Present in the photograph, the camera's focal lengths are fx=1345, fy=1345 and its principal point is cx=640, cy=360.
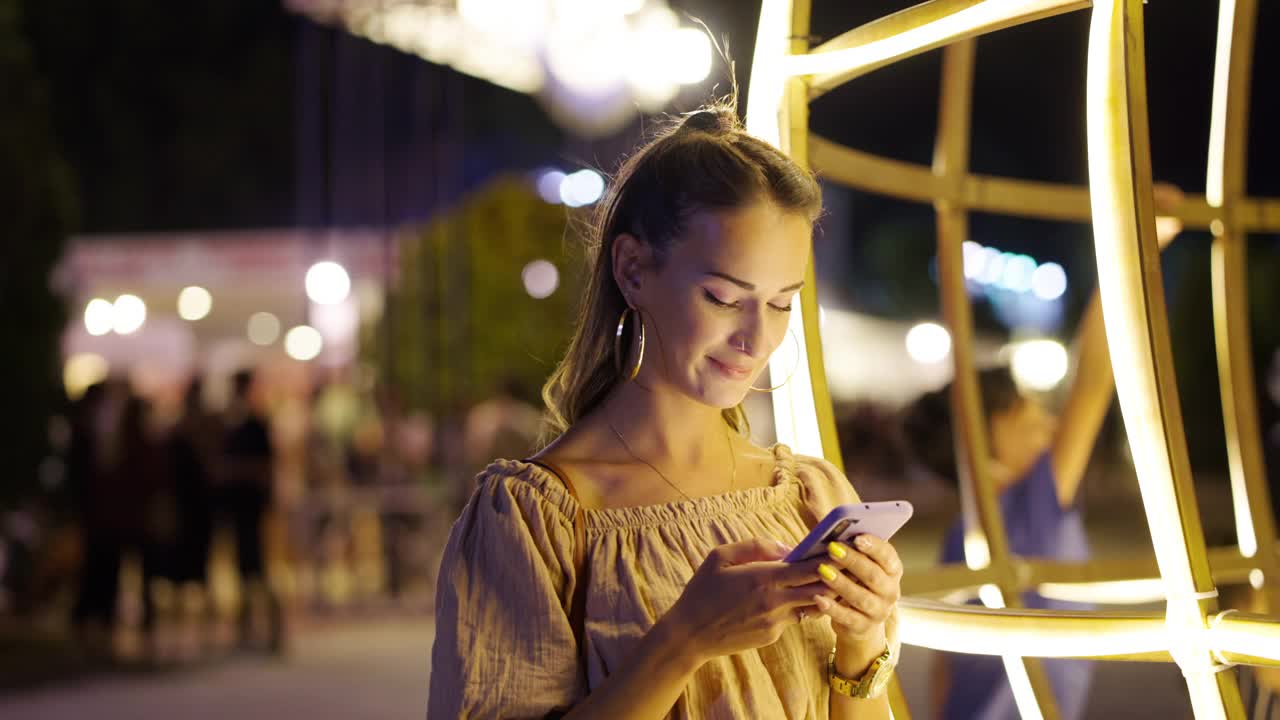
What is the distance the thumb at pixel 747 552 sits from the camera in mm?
1261

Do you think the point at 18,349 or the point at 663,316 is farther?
the point at 18,349

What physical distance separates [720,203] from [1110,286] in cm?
39

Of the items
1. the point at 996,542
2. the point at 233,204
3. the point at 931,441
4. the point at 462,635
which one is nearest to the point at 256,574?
the point at 931,441

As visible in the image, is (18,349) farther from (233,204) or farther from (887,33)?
(233,204)

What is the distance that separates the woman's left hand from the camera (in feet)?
3.97

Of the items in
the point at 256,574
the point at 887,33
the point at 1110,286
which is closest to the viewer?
the point at 1110,286

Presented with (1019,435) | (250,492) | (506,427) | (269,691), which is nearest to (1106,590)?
(1019,435)

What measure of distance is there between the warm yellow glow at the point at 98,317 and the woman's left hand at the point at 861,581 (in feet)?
58.5

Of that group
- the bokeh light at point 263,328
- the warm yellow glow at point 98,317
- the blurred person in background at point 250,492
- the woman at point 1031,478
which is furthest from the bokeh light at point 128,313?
the woman at point 1031,478

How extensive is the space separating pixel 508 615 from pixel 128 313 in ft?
60.3

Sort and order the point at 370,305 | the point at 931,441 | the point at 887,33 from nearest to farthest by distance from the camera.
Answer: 1. the point at 887,33
2. the point at 931,441
3. the point at 370,305

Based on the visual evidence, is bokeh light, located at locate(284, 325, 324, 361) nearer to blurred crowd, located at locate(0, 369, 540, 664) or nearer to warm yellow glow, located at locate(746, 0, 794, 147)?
blurred crowd, located at locate(0, 369, 540, 664)

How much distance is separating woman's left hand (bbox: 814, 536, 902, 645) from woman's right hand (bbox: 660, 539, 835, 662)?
0.04ft

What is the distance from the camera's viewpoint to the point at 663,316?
4.61 ft
